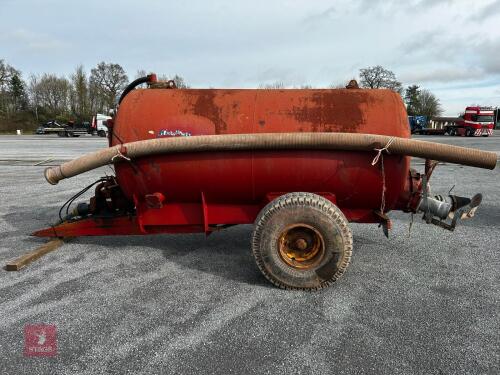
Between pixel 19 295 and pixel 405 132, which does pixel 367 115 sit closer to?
pixel 405 132

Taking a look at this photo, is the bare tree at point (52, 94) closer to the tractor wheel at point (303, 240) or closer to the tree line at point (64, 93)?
the tree line at point (64, 93)

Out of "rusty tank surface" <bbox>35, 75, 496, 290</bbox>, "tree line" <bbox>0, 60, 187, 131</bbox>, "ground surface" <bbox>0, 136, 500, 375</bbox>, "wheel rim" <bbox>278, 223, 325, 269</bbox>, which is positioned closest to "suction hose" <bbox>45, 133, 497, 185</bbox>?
"rusty tank surface" <bbox>35, 75, 496, 290</bbox>

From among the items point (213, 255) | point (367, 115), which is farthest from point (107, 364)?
point (367, 115)

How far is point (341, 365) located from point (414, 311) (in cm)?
97

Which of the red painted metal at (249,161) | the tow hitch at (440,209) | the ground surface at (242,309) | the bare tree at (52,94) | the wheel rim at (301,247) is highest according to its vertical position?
the bare tree at (52,94)

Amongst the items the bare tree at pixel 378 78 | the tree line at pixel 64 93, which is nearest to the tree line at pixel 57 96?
the tree line at pixel 64 93

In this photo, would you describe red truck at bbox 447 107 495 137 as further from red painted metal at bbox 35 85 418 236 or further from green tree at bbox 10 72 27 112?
green tree at bbox 10 72 27 112

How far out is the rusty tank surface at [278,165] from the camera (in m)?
3.26

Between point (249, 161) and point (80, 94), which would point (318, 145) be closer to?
point (249, 161)

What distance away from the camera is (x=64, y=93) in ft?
188

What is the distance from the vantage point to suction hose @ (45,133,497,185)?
3.22m

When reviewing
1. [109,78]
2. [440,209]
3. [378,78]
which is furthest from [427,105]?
[440,209]

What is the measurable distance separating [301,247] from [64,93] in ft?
206

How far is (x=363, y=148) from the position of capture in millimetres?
3248
